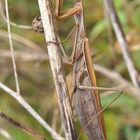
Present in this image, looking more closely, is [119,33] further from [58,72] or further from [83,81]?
[58,72]

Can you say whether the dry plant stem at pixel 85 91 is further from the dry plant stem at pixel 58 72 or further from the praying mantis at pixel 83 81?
the dry plant stem at pixel 58 72

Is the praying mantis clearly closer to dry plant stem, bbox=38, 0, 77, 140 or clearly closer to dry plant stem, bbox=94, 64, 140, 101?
dry plant stem, bbox=38, 0, 77, 140

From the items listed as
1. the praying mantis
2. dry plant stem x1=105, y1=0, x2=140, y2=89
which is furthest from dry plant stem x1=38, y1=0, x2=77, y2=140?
dry plant stem x1=105, y1=0, x2=140, y2=89

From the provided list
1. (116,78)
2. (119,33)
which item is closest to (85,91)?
(119,33)

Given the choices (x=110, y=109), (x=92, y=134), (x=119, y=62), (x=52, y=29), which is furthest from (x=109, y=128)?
(x=52, y=29)

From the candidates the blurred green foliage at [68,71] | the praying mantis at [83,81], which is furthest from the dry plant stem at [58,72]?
Answer: the blurred green foliage at [68,71]

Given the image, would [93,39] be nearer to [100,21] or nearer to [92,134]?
[100,21]
